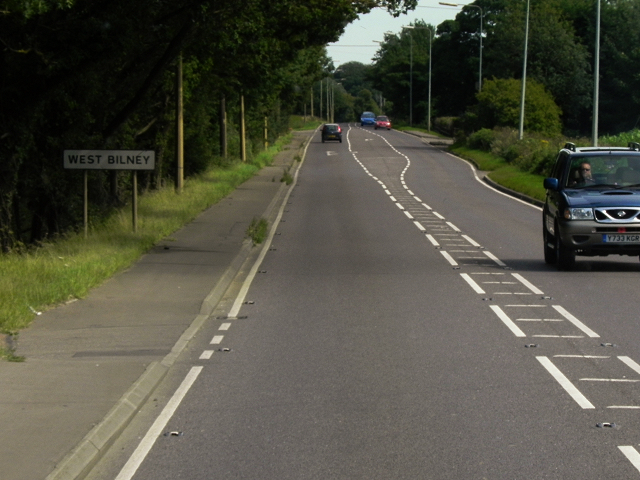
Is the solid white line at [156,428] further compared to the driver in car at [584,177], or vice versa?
the driver in car at [584,177]

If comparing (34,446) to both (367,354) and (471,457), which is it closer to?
(471,457)

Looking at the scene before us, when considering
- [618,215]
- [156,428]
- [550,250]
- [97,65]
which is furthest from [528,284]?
[97,65]

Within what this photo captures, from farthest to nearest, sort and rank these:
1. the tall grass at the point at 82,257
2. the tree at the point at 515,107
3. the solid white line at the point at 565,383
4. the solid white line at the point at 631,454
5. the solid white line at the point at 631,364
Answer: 1. the tree at the point at 515,107
2. the tall grass at the point at 82,257
3. the solid white line at the point at 631,364
4. the solid white line at the point at 565,383
5. the solid white line at the point at 631,454

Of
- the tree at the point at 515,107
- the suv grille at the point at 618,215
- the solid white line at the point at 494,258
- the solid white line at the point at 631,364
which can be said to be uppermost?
the tree at the point at 515,107

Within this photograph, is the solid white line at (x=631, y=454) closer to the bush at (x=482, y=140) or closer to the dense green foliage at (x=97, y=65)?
the dense green foliage at (x=97, y=65)

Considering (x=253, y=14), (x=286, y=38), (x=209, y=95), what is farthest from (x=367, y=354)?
(x=209, y=95)

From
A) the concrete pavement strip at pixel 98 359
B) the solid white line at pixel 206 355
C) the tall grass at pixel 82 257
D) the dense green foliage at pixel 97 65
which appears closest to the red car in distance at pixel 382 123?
the dense green foliage at pixel 97 65

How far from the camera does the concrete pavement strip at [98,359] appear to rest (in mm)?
6316

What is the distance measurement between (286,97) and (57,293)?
5665cm

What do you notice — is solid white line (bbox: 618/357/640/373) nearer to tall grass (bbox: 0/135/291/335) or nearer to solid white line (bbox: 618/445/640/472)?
solid white line (bbox: 618/445/640/472)

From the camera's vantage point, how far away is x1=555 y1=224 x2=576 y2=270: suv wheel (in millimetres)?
15498

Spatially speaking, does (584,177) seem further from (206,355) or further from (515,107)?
(515,107)

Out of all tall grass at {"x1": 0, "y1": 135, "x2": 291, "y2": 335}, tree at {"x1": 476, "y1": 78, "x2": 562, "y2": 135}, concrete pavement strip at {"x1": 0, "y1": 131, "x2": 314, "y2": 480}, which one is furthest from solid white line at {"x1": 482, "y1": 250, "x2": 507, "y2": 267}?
tree at {"x1": 476, "y1": 78, "x2": 562, "y2": 135}

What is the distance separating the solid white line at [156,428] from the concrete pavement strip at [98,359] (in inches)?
8.2
